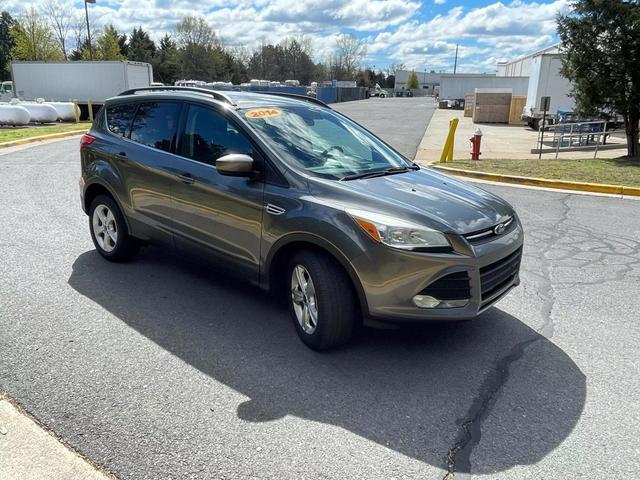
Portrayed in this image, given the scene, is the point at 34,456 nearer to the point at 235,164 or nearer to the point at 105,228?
the point at 235,164

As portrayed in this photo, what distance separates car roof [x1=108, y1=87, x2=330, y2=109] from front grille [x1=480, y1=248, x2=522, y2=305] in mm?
2235

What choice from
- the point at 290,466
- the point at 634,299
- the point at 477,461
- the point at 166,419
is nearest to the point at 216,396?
the point at 166,419

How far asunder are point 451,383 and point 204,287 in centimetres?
240

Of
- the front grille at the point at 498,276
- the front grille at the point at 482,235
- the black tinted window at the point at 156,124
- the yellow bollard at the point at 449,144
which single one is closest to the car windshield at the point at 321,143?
the black tinted window at the point at 156,124

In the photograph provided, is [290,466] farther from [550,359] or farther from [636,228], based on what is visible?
[636,228]

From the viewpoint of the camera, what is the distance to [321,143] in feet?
13.5

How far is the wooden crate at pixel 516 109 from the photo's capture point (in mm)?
30281

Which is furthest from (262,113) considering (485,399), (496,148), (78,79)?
(78,79)

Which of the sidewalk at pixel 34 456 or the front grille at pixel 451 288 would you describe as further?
the front grille at pixel 451 288

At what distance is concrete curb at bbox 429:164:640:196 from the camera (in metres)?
9.41

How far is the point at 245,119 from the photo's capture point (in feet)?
13.0

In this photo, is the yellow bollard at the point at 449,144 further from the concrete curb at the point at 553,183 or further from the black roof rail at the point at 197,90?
the black roof rail at the point at 197,90

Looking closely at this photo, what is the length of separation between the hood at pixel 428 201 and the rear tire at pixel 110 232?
2.51 m

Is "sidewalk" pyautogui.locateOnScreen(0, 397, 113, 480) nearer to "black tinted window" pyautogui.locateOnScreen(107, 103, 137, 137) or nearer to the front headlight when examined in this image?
the front headlight
